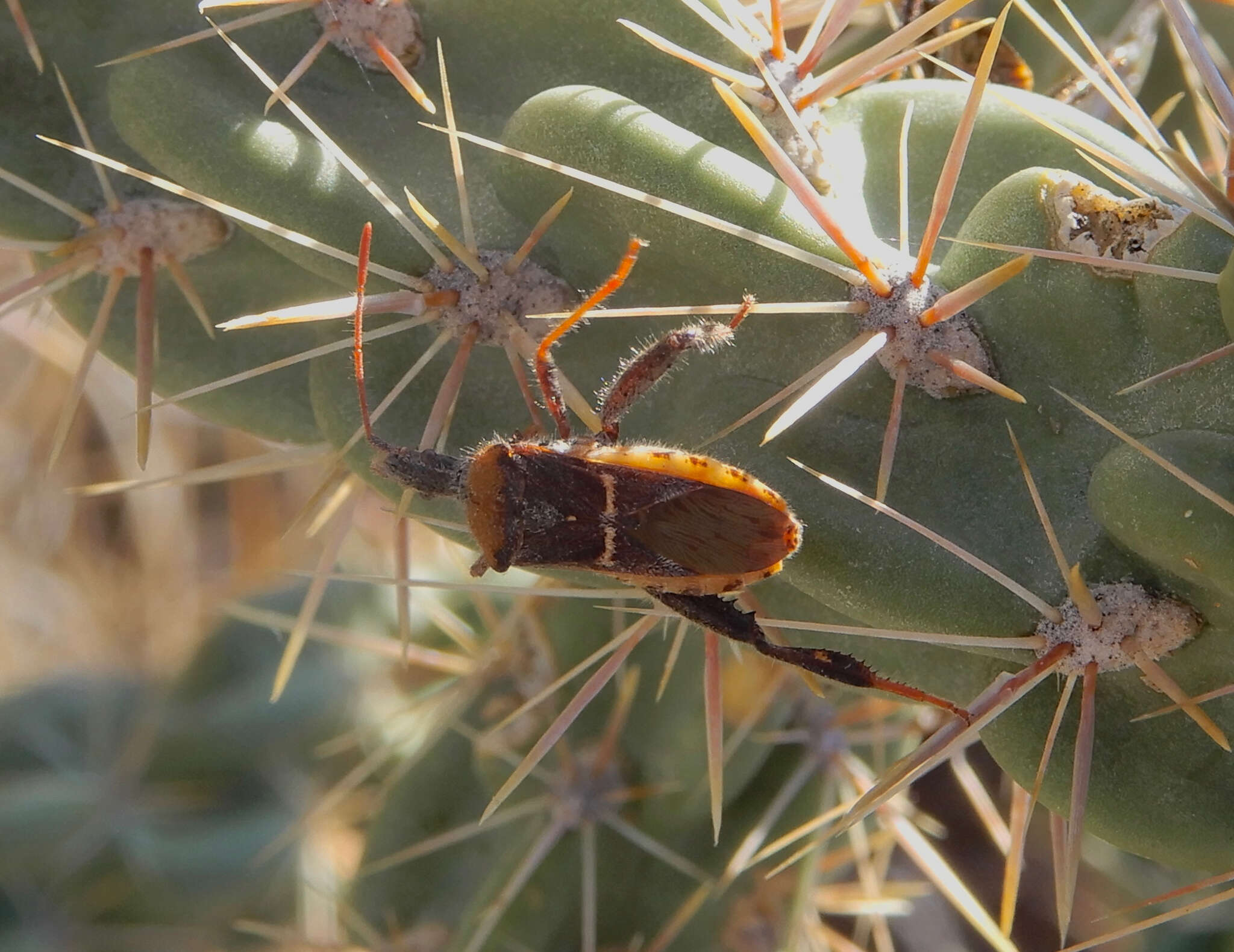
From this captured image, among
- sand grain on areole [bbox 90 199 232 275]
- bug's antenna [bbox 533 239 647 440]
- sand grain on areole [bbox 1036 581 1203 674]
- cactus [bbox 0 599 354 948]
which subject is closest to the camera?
sand grain on areole [bbox 1036 581 1203 674]

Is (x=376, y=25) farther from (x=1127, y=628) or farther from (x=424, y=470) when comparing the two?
(x=1127, y=628)

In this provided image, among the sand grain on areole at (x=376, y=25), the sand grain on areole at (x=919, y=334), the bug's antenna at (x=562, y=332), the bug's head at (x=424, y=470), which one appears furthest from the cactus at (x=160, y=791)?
the sand grain on areole at (x=919, y=334)

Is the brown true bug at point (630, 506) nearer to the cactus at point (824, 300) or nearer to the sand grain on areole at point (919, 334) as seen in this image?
the cactus at point (824, 300)

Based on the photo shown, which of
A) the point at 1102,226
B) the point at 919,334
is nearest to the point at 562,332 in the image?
the point at 919,334

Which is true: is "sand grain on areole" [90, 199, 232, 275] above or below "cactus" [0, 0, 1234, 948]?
above

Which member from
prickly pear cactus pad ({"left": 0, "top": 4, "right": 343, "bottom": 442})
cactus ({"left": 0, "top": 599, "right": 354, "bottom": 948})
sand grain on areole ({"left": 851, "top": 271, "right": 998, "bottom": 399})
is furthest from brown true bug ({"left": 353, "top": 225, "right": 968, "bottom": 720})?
cactus ({"left": 0, "top": 599, "right": 354, "bottom": 948})

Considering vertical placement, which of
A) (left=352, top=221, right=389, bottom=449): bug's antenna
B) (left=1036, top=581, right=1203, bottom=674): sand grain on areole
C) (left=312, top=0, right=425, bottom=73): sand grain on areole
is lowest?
(left=1036, top=581, right=1203, bottom=674): sand grain on areole

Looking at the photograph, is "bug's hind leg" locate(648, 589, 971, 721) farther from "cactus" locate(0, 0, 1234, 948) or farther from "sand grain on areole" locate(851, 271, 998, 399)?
"sand grain on areole" locate(851, 271, 998, 399)

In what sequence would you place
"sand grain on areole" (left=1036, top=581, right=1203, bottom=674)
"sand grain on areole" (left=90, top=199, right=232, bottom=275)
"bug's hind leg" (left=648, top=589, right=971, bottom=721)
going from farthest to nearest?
"sand grain on areole" (left=90, top=199, right=232, bottom=275) < "bug's hind leg" (left=648, top=589, right=971, bottom=721) < "sand grain on areole" (left=1036, top=581, right=1203, bottom=674)
